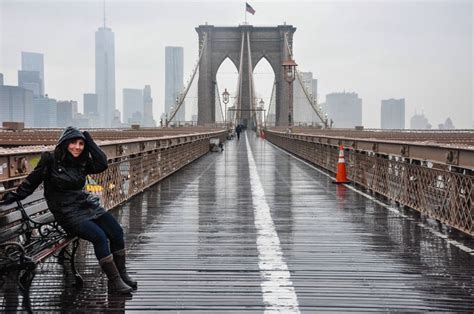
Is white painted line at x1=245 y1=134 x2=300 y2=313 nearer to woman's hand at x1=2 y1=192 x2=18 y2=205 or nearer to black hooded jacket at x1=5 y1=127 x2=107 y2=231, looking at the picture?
black hooded jacket at x1=5 y1=127 x2=107 y2=231

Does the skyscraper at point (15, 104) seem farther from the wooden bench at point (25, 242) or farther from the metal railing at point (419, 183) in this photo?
the wooden bench at point (25, 242)

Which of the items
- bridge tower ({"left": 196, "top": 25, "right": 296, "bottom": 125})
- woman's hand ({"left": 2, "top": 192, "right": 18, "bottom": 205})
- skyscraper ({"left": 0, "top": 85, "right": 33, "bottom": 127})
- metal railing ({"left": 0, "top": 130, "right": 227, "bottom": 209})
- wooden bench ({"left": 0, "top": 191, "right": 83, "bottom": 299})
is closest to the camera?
wooden bench ({"left": 0, "top": 191, "right": 83, "bottom": 299})

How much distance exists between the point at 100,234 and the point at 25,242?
0.76 m

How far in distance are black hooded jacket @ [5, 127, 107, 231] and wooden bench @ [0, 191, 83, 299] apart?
0.21 metres

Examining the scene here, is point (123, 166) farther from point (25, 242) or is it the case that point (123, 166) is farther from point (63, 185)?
point (63, 185)

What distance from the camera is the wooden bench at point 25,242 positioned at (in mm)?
4359

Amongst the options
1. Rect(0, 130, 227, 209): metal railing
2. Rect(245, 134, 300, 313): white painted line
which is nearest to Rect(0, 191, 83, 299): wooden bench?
Rect(0, 130, 227, 209): metal railing

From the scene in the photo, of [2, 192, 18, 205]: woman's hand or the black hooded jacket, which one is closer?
[2, 192, 18, 205]: woman's hand

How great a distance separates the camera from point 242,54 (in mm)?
106688

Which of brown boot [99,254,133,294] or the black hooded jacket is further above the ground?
the black hooded jacket

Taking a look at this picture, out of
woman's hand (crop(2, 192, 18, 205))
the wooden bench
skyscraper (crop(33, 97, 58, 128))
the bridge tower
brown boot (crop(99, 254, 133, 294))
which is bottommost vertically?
brown boot (crop(99, 254, 133, 294))

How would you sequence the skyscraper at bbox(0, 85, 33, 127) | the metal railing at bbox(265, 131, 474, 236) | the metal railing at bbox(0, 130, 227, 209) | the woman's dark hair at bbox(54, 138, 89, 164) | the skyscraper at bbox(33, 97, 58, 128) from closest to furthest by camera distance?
the woman's dark hair at bbox(54, 138, 89, 164) < the metal railing at bbox(0, 130, 227, 209) < the metal railing at bbox(265, 131, 474, 236) < the skyscraper at bbox(0, 85, 33, 127) < the skyscraper at bbox(33, 97, 58, 128)

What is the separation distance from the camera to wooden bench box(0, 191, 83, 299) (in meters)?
4.36

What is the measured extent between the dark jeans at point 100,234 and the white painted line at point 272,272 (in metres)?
1.32
